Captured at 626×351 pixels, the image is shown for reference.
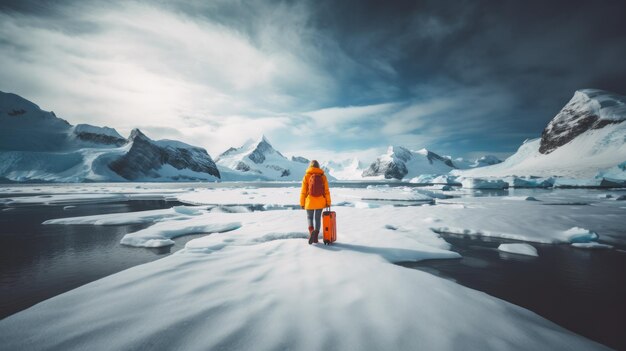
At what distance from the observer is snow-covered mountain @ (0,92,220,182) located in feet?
235

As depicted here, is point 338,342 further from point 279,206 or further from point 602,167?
point 602,167

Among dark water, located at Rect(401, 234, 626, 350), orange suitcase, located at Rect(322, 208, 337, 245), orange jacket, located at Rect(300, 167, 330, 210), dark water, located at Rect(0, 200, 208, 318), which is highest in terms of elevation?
orange jacket, located at Rect(300, 167, 330, 210)

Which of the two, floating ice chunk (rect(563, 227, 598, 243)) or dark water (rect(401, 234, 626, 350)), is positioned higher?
floating ice chunk (rect(563, 227, 598, 243))

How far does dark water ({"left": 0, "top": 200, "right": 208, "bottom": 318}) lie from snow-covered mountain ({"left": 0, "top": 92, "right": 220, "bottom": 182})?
281 feet

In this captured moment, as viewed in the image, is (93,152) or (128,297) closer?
(128,297)

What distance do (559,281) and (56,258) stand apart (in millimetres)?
10112

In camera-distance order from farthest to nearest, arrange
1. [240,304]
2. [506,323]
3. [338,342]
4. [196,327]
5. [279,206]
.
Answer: [279,206]
[240,304]
[506,323]
[196,327]
[338,342]

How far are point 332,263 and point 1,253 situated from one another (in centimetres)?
804

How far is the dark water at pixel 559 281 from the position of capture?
290 centimetres

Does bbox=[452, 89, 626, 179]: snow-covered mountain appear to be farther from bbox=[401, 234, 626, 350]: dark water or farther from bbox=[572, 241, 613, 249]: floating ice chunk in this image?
bbox=[401, 234, 626, 350]: dark water

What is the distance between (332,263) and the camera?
4172 millimetres

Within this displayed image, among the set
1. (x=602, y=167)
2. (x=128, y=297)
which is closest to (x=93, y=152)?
(x=128, y=297)

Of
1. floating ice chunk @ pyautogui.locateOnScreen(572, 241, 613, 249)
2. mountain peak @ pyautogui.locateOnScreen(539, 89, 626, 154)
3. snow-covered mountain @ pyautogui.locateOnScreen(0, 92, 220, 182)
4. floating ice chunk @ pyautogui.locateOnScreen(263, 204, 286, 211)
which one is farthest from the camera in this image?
mountain peak @ pyautogui.locateOnScreen(539, 89, 626, 154)

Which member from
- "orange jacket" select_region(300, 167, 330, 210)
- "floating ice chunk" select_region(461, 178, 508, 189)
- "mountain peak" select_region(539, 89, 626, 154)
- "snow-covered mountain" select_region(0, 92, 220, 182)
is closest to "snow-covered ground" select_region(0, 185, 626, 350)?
"orange jacket" select_region(300, 167, 330, 210)
